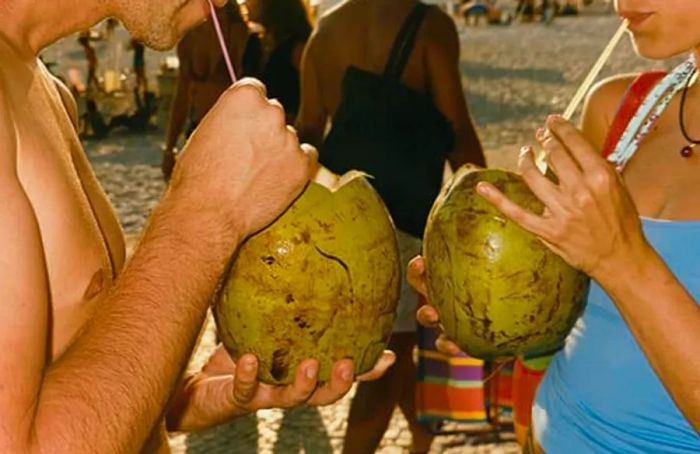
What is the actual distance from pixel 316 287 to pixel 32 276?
0.60 m

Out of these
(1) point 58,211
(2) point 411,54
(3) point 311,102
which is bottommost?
(3) point 311,102

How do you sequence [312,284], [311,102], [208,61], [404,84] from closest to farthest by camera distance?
[312,284] < [404,84] < [311,102] < [208,61]

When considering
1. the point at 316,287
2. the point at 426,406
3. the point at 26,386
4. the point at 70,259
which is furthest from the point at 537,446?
the point at 426,406

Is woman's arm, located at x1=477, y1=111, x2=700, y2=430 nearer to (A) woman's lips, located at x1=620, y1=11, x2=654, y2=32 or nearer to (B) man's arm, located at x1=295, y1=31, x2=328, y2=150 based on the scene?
(A) woman's lips, located at x1=620, y1=11, x2=654, y2=32

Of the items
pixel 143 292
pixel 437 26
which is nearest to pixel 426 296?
pixel 143 292

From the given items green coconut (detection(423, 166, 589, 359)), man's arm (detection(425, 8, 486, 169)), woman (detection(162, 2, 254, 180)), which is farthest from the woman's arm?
woman (detection(162, 2, 254, 180))

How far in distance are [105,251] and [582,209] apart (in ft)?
2.42

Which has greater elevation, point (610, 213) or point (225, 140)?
point (225, 140)

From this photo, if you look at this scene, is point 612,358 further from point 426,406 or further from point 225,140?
point 426,406

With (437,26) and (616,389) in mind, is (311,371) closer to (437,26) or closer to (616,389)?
(616,389)

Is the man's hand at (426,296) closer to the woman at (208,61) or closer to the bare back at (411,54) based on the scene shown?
the bare back at (411,54)

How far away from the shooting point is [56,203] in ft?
5.00

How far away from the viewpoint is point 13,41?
5.42ft

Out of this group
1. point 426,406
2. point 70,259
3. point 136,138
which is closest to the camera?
point 70,259
